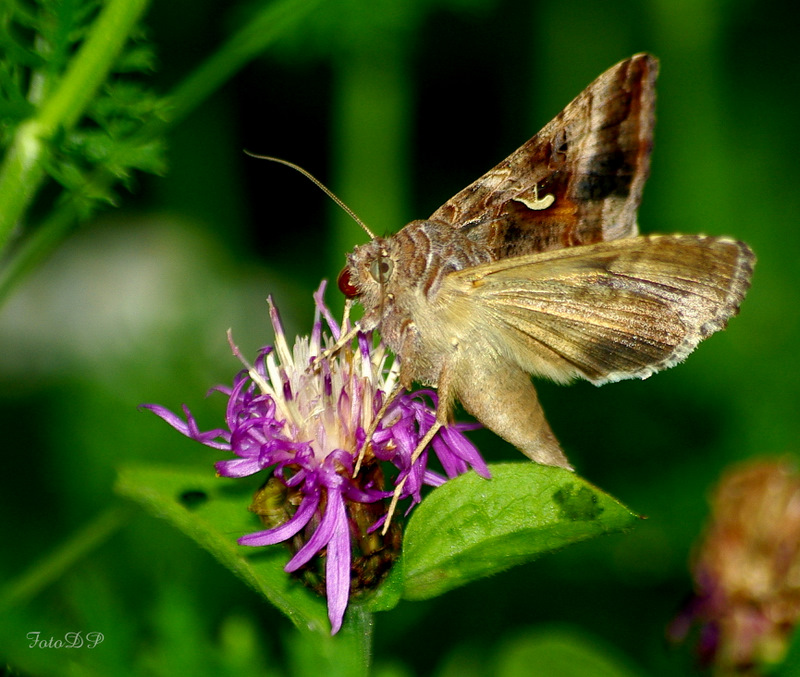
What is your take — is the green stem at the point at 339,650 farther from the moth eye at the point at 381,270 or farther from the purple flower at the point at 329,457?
the moth eye at the point at 381,270

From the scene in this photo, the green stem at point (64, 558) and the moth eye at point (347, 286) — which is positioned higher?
the moth eye at point (347, 286)

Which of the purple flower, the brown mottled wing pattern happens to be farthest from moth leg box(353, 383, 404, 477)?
the brown mottled wing pattern

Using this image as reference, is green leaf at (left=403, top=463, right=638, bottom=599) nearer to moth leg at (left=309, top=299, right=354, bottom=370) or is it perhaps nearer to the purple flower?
the purple flower

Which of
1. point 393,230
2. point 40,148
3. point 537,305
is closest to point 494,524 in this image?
point 537,305

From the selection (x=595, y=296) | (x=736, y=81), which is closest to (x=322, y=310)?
(x=595, y=296)

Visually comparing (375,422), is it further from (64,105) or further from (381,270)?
(64,105)

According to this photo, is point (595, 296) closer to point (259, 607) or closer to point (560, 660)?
point (560, 660)

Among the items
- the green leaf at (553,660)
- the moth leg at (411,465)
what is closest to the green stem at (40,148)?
the moth leg at (411,465)
